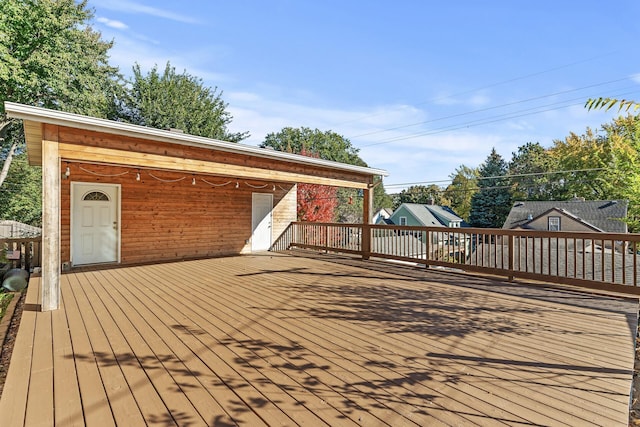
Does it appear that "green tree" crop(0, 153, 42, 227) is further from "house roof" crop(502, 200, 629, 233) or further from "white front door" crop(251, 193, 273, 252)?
"house roof" crop(502, 200, 629, 233)

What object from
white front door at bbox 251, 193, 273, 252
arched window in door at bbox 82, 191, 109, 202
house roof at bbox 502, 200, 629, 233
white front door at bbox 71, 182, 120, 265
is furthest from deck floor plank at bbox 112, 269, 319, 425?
house roof at bbox 502, 200, 629, 233

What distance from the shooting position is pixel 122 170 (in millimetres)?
7125

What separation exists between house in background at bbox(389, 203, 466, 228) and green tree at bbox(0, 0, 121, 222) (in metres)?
23.1

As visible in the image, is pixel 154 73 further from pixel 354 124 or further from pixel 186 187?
pixel 354 124

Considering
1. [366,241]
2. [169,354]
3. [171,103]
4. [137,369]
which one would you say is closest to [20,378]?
[137,369]

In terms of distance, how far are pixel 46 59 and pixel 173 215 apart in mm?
9307

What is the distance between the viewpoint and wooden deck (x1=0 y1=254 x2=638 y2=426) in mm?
1785

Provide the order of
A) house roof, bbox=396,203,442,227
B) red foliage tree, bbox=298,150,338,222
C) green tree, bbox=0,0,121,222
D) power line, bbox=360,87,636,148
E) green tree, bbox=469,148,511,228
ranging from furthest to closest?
green tree, bbox=469,148,511,228, house roof, bbox=396,203,442,227, power line, bbox=360,87,636,148, red foliage tree, bbox=298,150,338,222, green tree, bbox=0,0,121,222

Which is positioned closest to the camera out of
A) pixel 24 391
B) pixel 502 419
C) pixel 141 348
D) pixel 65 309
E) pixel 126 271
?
pixel 502 419

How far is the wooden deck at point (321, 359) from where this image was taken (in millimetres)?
1785

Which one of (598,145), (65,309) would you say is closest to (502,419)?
(65,309)

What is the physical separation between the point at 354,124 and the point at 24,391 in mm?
30559

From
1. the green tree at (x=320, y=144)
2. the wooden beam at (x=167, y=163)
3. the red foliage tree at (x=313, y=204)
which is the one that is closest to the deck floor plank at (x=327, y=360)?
the wooden beam at (x=167, y=163)

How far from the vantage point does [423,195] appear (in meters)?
41.3
